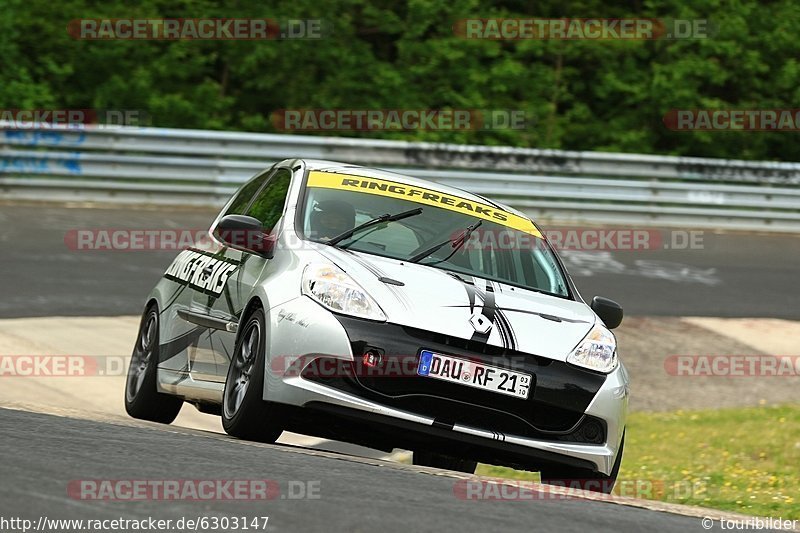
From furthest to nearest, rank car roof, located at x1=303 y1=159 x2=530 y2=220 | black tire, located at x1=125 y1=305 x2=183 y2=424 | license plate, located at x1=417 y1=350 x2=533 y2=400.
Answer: black tire, located at x1=125 y1=305 x2=183 y2=424
car roof, located at x1=303 y1=159 x2=530 y2=220
license plate, located at x1=417 y1=350 x2=533 y2=400

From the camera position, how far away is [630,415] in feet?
39.0

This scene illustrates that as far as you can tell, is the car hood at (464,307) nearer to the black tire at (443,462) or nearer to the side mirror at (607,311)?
the side mirror at (607,311)

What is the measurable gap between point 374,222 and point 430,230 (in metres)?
0.33

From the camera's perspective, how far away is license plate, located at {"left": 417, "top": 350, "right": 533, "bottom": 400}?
21.4ft

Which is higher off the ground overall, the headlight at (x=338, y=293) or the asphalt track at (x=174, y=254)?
Answer: the headlight at (x=338, y=293)

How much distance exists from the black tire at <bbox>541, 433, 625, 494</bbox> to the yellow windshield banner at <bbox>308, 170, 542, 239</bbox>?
5.52 ft

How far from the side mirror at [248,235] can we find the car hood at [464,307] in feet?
1.03

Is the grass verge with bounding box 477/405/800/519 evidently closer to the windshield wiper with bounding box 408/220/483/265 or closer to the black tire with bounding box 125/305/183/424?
the windshield wiper with bounding box 408/220/483/265

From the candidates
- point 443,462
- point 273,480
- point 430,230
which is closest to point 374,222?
point 430,230

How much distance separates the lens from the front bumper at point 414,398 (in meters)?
6.54

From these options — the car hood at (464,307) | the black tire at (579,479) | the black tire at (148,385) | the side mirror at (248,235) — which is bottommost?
the black tire at (148,385)

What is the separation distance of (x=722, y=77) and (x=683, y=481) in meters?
15.8

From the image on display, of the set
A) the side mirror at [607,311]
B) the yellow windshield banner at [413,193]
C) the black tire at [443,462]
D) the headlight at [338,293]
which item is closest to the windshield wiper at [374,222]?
the yellow windshield banner at [413,193]

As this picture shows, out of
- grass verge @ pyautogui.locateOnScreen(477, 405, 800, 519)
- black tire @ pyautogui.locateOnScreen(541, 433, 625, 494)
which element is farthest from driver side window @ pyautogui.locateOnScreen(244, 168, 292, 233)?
grass verge @ pyautogui.locateOnScreen(477, 405, 800, 519)
